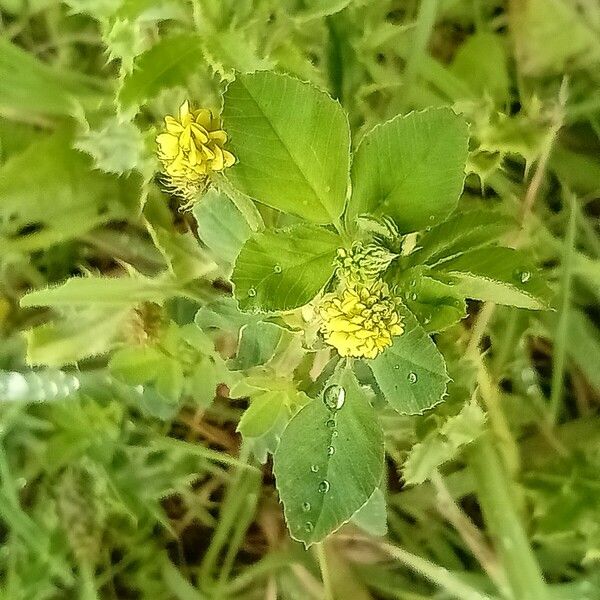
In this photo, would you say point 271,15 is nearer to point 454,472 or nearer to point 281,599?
point 454,472

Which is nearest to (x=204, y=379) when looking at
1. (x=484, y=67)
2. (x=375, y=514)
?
(x=375, y=514)

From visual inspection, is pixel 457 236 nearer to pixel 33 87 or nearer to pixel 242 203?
pixel 242 203

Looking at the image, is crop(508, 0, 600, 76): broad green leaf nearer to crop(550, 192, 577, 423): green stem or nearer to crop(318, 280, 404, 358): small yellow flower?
crop(550, 192, 577, 423): green stem

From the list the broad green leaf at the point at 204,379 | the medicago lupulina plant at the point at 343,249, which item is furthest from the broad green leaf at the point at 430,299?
the broad green leaf at the point at 204,379

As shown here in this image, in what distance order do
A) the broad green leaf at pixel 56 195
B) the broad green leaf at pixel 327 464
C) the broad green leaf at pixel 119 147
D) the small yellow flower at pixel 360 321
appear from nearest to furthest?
the small yellow flower at pixel 360 321
the broad green leaf at pixel 327 464
the broad green leaf at pixel 119 147
the broad green leaf at pixel 56 195

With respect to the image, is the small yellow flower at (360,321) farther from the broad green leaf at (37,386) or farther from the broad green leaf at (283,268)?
the broad green leaf at (37,386)

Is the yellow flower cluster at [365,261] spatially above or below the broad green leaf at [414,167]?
below
